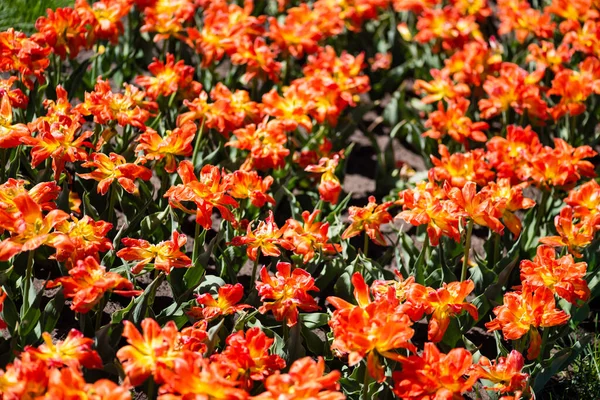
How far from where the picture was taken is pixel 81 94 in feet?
12.5

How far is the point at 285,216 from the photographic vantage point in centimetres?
348

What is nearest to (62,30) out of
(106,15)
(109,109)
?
(106,15)

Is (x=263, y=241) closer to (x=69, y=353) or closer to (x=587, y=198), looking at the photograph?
(x=69, y=353)

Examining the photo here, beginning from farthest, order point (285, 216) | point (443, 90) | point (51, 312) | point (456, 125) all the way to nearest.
A: point (443, 90), point (456, 125), point (285, 216), point (51, 312)

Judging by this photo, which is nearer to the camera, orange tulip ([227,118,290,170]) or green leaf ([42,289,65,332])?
green leaf ([42,289,65,332])

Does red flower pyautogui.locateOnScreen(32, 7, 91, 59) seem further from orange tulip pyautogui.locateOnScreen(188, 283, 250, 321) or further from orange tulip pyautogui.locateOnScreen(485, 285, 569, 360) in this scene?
orange tulip pyautogui.locateOnScreen(485, 285, 569, 360)

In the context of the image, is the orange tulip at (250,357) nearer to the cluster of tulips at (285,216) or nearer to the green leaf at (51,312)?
the cluster of tulips at (285,216)

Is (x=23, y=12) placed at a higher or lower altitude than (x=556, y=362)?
higher

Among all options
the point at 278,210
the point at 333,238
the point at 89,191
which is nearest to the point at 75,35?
the point at 89,191

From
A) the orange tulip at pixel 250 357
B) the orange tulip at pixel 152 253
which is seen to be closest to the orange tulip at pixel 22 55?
the orange tulip at pixel 152 253

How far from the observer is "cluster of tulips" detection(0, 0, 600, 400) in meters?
2.30

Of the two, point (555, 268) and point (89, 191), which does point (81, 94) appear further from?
point (555, 268)

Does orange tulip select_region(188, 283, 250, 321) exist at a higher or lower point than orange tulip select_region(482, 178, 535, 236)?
higher

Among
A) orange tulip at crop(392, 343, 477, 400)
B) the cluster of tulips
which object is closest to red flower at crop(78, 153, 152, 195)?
the cluster of tulips
